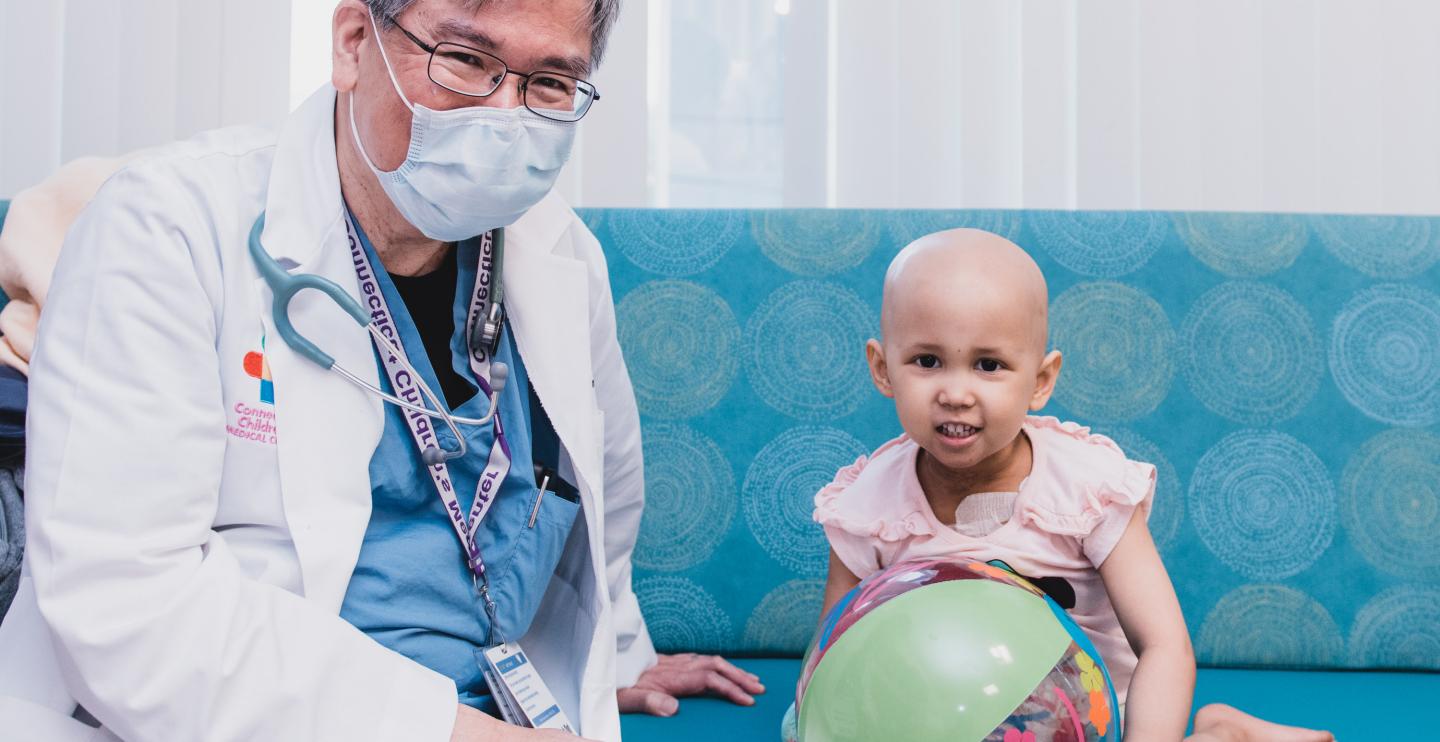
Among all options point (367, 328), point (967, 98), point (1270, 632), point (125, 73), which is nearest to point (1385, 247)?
point (1270, 632)

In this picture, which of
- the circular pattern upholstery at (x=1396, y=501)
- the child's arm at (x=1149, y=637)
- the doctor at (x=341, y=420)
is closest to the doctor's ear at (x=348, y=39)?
the doctor at (x=341, y=420)

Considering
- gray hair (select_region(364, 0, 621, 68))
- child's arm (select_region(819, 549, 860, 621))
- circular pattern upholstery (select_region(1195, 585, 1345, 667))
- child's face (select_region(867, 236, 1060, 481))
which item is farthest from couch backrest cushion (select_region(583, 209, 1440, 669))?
gray hair (select_region(364, 0, 621, 68))

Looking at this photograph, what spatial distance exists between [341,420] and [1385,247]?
A: 1.78 m

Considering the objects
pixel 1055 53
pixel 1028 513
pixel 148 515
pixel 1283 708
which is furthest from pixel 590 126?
pixel 1283 708

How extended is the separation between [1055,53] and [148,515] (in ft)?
6.82

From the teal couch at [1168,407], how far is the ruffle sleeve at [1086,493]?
48 cm

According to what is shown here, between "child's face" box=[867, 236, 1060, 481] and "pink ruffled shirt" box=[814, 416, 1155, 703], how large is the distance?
10 centimetres

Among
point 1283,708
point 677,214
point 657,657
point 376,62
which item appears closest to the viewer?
point 376,62

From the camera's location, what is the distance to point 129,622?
0.94m

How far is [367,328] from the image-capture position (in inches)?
46.9

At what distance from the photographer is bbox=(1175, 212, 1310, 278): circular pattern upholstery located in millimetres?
1895

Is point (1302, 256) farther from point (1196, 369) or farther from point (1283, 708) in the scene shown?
point (1283, 708)

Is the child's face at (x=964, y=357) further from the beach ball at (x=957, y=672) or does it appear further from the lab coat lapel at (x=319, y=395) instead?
the lab coat lapel at (x=319, y=395)

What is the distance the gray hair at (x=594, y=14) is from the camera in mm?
1182
